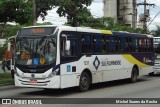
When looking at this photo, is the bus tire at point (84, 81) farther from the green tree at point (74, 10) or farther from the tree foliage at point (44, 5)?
the green tree at point (74, 10)

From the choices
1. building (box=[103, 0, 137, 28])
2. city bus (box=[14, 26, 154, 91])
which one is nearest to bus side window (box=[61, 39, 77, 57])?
city bus (box=[14, 26, 154, 91])

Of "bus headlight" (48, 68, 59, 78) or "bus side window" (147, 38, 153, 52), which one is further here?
"bus side window" (147, 38, 153, 52)

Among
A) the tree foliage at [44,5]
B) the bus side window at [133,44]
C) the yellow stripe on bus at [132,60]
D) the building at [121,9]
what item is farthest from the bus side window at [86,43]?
the building at [121,9]

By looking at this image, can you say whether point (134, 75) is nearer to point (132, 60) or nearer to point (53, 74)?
point (132, 60)

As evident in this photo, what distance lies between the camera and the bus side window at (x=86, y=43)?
16516 millimetres

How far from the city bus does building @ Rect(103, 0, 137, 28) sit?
186 feet

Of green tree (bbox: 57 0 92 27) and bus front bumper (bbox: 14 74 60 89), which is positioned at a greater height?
green tree (bbox: 57 0 92 27)

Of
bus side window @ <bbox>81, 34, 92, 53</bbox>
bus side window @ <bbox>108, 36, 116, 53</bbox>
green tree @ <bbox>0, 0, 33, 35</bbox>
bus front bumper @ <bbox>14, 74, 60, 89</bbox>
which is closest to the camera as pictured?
bus front bumper @ <bbox>14, 74, 60, 89</bbox>

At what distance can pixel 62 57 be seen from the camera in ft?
49.4

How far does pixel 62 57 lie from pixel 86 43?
2035mm

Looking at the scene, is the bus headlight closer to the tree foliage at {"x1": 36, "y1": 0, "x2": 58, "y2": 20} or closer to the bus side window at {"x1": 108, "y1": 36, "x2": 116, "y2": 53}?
the bus side window at {"x1": 108, "y1": 36, "x2": 116, "y2": 53}

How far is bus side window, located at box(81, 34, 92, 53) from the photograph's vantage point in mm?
16516

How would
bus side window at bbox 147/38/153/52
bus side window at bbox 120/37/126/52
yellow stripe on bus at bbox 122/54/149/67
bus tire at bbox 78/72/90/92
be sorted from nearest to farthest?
bus tire at bbox 78/72/90/92
bus side window at bbox 120/37/126/52
yellow stripe on bus at bbox 122/54/149/67
bus side window at bbox 147/38/153/52

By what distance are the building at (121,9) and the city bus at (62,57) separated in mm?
56712
